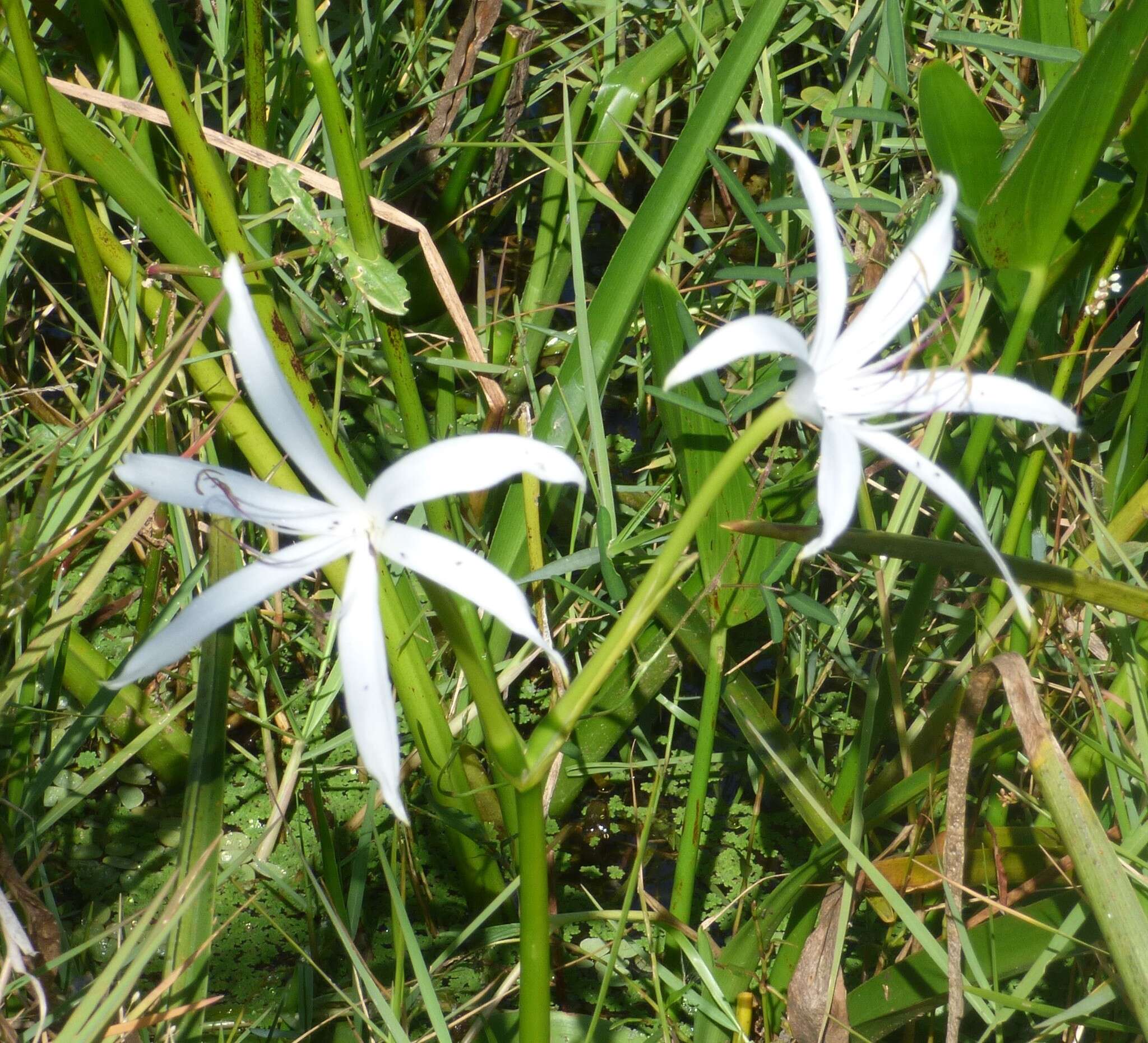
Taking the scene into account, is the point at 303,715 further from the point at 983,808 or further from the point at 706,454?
the point at 983,808

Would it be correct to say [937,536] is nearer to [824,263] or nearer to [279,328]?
[824,263]

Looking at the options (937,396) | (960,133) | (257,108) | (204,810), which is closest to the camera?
(937,396)

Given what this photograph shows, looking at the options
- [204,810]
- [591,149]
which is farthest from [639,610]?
[591,149]

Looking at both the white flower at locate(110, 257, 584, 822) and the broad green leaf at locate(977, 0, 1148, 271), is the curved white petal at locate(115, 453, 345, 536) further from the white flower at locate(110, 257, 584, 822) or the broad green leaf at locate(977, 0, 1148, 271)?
the broad green leaf at locate(977, 0, 1148, 271)

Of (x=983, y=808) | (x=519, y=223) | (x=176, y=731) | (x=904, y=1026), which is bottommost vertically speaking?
(x=904, y=1026)

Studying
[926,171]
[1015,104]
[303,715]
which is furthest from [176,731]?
[1015,104]

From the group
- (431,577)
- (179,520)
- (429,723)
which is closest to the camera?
(431,577)
